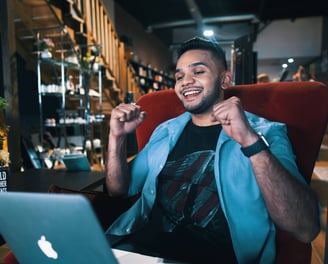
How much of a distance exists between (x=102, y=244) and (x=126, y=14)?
27.3ft

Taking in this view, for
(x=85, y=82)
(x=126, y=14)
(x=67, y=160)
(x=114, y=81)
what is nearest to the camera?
(x=67, y=160)

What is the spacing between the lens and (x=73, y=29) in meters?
4.44

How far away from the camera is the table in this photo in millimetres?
1284

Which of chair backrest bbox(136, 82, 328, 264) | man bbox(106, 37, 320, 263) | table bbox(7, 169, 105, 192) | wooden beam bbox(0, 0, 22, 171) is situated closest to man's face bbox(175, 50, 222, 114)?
man bbox(106, 37, 320, 263)

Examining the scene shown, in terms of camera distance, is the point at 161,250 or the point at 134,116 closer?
the point at 161,250

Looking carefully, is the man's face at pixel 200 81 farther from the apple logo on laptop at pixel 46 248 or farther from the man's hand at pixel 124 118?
the apple logo on laptop at pixel 46 248

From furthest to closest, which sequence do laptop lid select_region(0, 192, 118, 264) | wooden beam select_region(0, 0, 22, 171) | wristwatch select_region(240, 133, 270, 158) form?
wooden beam select_region(0, 0, 22, 171)
wristwatch select_region(240, 133, 270, 158)
laptop lid select_region(0, 192, 118, 264)

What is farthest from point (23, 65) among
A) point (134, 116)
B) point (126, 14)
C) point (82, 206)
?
point (126, 14)

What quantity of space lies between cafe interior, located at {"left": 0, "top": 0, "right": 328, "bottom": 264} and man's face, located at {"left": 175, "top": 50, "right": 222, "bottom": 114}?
0.31 ft

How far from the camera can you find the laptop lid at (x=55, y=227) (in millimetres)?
489

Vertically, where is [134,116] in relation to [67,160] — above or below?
above

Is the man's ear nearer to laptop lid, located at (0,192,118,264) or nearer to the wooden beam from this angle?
laptop lid, located at (0,192,118,264)

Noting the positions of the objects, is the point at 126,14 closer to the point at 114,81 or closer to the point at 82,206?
the point at 114,81

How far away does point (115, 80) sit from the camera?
5.62 metres
